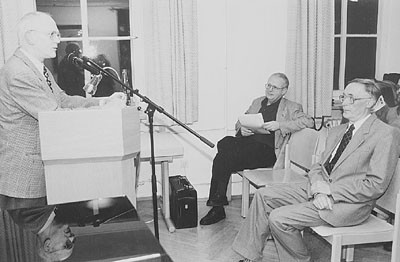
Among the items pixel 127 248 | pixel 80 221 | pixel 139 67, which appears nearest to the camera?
pixel 127 248

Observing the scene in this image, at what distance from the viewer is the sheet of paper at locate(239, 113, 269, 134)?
12.8ft

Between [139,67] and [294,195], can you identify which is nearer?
[294,195]

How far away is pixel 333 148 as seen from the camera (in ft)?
9.37

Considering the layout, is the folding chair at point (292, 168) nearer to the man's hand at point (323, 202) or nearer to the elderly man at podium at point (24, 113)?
the man's hand at point (323, 202)

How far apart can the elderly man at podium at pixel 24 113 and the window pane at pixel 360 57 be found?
3454 mm

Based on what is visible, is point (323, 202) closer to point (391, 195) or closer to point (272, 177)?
point (391, 195)

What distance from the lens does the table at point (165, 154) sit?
3.48 m

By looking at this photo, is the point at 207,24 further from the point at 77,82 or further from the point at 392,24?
the point at 392,24

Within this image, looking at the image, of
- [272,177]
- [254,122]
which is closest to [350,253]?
[272,177]

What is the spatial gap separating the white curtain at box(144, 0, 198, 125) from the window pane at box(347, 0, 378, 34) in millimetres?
1850

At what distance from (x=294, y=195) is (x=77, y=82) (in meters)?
2.39

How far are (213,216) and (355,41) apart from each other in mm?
2591

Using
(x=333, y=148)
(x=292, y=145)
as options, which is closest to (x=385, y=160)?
(x=333, y=148)

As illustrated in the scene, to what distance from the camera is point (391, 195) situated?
8.45 ft
